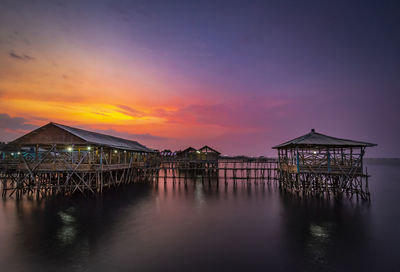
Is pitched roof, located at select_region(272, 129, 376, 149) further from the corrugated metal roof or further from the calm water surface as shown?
the corrugated metal roof

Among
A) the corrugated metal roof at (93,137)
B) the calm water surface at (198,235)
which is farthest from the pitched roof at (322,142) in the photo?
the corrugated metal roof at (93,137)

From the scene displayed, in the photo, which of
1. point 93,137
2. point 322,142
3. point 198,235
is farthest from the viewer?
point 93,137

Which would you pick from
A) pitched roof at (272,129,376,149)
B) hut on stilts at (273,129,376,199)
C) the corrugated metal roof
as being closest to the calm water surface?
hut on stilts at (273,129,376,199)

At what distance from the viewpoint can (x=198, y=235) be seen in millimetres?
10414

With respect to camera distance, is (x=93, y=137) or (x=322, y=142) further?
(x=93, y=137)

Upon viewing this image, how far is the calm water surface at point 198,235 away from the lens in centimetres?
760

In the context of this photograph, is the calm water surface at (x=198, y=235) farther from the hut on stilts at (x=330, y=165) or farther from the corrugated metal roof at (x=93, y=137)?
the corrugated metal roof at (x=93, y=137)

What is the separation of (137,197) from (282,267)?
15295 mm

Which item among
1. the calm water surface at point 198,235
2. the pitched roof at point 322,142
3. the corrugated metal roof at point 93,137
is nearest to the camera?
the calm water surface at point 198,235

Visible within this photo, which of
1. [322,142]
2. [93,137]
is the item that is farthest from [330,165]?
[93,137]

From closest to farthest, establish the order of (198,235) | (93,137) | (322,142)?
(198,235), (322,142), (93,137)

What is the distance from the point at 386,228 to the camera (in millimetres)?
11695

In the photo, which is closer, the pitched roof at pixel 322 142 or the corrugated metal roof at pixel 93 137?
the pitched roof at pixel 322 142

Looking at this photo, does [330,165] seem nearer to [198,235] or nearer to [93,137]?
[198,235]
